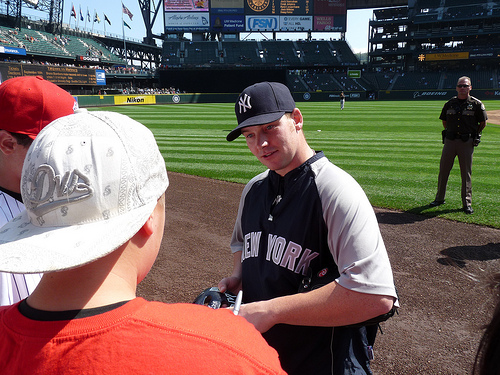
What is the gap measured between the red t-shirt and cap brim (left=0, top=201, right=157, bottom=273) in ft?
0.44

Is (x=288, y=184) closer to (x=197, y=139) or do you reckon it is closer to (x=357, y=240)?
(x=357, y=240)

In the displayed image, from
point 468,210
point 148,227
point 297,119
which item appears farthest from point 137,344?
point 468,210

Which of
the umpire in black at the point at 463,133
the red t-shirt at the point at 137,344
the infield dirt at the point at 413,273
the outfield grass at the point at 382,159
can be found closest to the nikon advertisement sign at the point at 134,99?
the outfield grass at the point at 382,159

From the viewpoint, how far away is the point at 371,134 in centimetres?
1686

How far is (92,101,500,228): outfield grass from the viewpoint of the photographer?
7.71 meters

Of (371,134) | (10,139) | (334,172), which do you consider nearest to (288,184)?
(334,172)

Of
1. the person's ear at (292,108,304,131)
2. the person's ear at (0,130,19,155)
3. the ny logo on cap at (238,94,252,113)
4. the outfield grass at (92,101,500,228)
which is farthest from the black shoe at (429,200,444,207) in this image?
the person's ear at (0,130,19,155)

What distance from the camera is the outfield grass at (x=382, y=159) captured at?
7711 mm

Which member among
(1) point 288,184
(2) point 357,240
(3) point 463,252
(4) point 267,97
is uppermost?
(4) point 267,97

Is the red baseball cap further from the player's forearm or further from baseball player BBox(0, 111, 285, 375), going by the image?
the player's forearm

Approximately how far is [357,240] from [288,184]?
50 centimetres

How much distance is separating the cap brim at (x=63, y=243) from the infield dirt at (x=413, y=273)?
1.20m

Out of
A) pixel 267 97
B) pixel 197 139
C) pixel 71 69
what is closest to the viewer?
pixel 267 97

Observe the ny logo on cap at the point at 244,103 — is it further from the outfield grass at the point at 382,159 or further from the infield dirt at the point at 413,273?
the outfield grass at the point at 382,159
